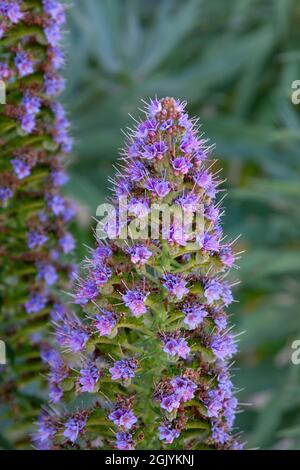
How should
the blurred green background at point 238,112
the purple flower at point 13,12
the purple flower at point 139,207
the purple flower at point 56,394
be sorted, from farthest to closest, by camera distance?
the blurred green background at point 238,112 → the purple flower at point 13,12 → the purple flower at point 56,394 → the purple flower at point 139,207

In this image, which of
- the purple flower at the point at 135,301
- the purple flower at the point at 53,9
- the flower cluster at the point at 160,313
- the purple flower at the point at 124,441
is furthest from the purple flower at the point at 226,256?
the purple flower at the point at 53,9

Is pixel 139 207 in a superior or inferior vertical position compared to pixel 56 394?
superior

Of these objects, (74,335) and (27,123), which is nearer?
(74,335)

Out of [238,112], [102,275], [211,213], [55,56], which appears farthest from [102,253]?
[238,112]

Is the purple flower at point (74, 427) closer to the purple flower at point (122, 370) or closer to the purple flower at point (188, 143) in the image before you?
the purple flower at point (122, 370)

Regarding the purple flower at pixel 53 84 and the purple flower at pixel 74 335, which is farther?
the purple flower at pixel 53 84

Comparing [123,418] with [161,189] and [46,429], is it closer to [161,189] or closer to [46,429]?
[46,429]
